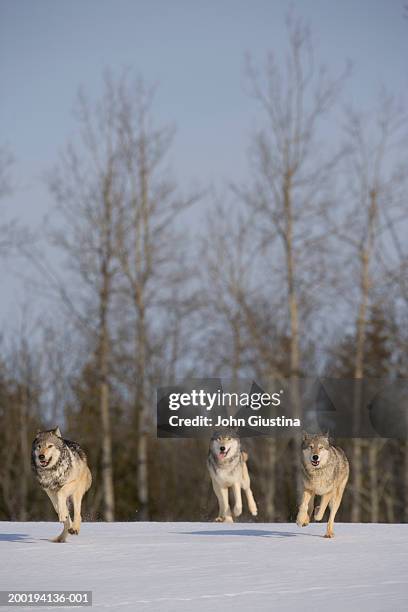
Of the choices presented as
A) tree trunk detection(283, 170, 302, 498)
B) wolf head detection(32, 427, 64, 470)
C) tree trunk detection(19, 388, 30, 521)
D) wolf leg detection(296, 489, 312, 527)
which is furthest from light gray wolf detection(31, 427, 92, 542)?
tree trunk detection(19, 388, 30, 521)

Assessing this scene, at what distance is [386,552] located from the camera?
11680mm

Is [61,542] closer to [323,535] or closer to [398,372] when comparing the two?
[323,535]

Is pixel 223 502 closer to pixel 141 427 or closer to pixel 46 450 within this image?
pixel 46 450

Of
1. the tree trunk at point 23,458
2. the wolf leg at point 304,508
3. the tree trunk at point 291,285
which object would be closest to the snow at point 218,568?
the wolf leg at point 304,508

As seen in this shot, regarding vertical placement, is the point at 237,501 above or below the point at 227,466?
below

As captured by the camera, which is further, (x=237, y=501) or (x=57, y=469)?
(x=237, y=501)

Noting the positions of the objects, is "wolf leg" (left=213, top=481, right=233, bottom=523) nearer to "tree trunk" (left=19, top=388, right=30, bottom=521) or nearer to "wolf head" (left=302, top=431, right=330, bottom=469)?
"wolf head" (left=302, top=431, right=330, bottom=469)

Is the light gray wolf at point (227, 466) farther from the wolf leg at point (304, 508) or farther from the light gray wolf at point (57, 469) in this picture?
the light gray wolf at point (57, 469)

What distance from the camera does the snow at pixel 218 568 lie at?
8875 millimetres

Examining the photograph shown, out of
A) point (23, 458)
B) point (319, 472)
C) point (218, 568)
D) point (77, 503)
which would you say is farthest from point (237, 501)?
point (23, 458)

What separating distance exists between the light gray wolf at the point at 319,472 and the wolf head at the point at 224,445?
102 inches

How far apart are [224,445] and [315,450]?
9.64ft

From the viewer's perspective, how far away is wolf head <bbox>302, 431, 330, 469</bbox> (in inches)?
476

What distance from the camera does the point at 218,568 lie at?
413 inches
